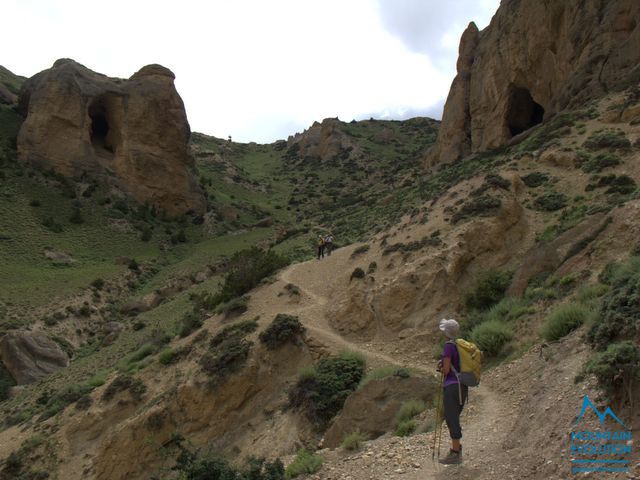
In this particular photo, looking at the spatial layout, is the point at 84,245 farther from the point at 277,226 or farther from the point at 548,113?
the point at 548,113

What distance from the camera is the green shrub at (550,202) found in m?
19.7

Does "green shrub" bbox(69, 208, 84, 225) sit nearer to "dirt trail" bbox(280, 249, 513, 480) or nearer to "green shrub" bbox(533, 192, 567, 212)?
"green shrub" bbox(533, 192, 567, 212)

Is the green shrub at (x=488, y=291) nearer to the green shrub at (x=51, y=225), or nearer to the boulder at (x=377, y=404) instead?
the boulder at (x=377, y=404)

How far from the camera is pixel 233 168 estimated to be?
80.8 m

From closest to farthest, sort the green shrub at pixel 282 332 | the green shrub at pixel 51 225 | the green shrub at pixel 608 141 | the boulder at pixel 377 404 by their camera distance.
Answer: the boulder at pixel 377 404 < the green shrub at pixel 282 332 < the green shrub at pixel 608 141 < the green shrub at pixel 51 225

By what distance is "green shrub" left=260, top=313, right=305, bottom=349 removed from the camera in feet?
54.1

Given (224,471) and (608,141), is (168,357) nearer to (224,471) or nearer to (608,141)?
(224,471)

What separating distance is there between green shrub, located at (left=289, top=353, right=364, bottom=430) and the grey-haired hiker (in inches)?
259

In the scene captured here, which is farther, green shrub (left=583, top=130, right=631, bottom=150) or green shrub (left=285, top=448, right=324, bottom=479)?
green shrub (left=583, top=130, right=631, bottom=150)

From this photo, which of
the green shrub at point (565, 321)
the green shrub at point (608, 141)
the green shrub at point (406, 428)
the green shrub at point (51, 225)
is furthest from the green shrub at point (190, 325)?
the green shrub at point (51, 225)

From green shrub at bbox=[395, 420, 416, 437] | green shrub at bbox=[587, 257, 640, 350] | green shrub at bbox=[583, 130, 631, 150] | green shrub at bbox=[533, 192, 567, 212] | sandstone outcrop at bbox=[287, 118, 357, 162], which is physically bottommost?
green shrub at bbox=[395, 420, 416, 437]

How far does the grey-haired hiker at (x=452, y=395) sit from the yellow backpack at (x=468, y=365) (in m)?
0.12

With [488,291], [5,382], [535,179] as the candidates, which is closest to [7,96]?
[5,382]

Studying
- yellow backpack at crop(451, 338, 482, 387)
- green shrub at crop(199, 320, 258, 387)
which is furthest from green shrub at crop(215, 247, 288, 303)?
yellow backpack at crop(451, 338, 482, 387)
